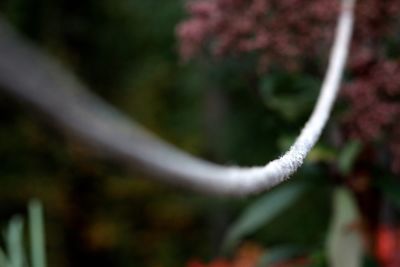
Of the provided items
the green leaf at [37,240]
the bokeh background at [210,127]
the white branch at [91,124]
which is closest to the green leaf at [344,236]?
the bokeh background at [210,127]

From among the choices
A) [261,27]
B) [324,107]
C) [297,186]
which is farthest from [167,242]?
[324,107]

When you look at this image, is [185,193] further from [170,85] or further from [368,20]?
[368,20]

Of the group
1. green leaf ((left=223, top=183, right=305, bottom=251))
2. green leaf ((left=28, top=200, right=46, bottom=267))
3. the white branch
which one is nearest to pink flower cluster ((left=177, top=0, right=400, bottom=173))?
green leaf ((left=223, top=183, right=305, bottom=251))

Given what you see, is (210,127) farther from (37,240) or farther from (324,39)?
(37,240)

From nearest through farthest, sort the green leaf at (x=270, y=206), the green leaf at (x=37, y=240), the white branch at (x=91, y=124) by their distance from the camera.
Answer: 1. the white branch at (x=91, y=124)
2. the green leaf at (x=37, y=240)
3. the green leaf at (x=270, y=206)

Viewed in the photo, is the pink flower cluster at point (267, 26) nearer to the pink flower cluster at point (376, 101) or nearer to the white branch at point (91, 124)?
the pink flower cluster at point (376, 101)

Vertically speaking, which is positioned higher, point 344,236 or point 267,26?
point 267,26

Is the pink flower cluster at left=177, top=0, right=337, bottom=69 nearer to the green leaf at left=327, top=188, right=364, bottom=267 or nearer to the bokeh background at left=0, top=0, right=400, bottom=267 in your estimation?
the bokeh background at left=0, top=0, right=400, bottom=267

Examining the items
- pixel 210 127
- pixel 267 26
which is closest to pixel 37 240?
pixel 267 26
